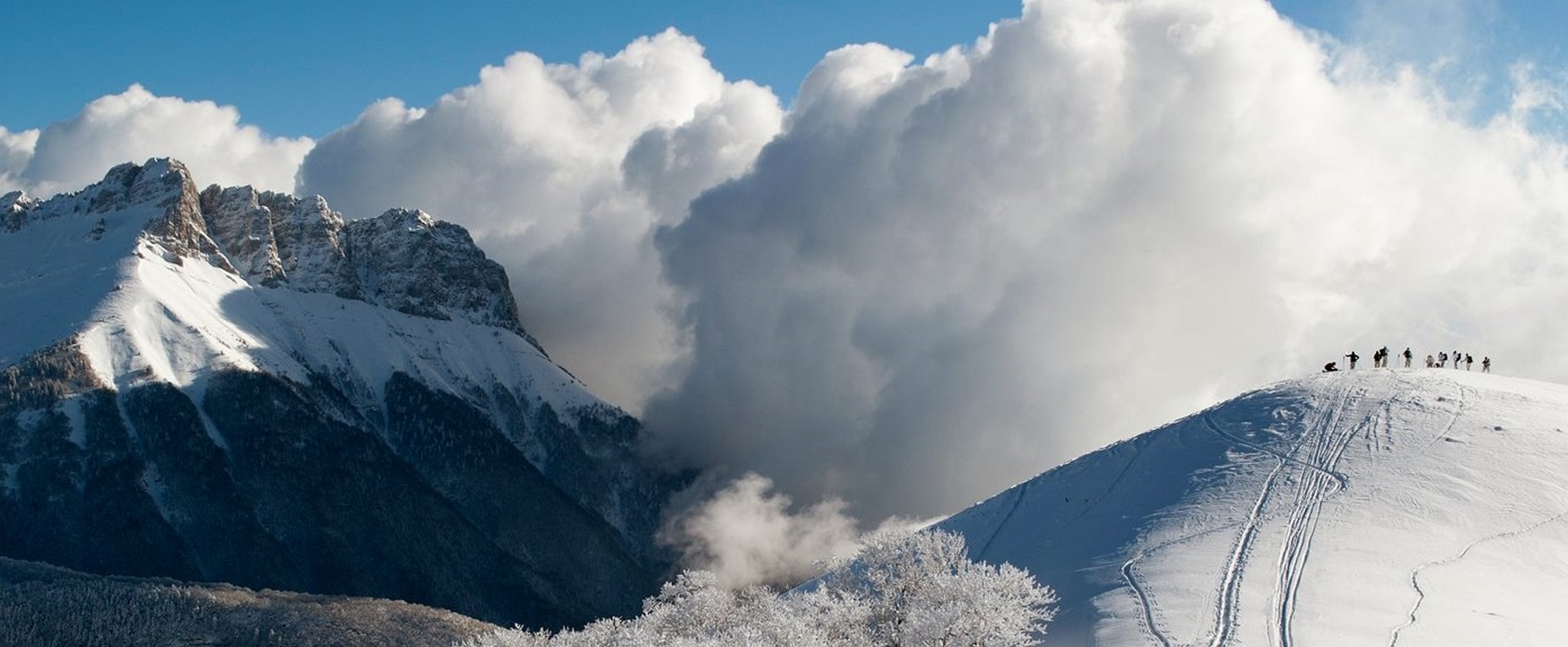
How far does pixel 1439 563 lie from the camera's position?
13438cm

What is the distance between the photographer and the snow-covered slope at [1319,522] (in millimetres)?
123312

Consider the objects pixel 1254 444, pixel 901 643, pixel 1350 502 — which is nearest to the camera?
pixel 901 643

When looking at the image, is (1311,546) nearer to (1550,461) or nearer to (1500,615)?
(1500,615)

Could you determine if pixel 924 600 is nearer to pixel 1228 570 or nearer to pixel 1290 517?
pixel 1228 570

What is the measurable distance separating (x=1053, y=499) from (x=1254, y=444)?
924 inches

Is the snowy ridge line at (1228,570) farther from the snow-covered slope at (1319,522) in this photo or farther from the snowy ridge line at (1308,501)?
Answer: the snowy ridge line at (1308,501)

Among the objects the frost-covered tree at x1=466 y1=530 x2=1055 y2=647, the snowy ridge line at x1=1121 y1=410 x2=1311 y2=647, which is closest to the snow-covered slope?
the snowy ridge line at x1=1121 y1=410 x2=1311 y2=647

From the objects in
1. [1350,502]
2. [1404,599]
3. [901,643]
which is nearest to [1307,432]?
[1350,502]

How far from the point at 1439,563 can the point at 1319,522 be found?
48.0 feet

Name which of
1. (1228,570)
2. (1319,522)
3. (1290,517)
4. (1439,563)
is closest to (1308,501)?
(1290,517)

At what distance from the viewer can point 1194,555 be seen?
14312cm

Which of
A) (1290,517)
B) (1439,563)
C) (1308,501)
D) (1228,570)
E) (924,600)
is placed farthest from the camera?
(1308,501)

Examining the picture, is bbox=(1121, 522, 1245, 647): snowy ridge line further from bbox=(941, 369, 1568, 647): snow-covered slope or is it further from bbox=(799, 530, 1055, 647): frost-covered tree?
bbox=(799, 530, 1055, 647): frost-covered tree

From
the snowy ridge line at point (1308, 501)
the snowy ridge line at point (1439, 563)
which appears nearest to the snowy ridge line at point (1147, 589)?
the snowy ridge line at point (1308, 501)
